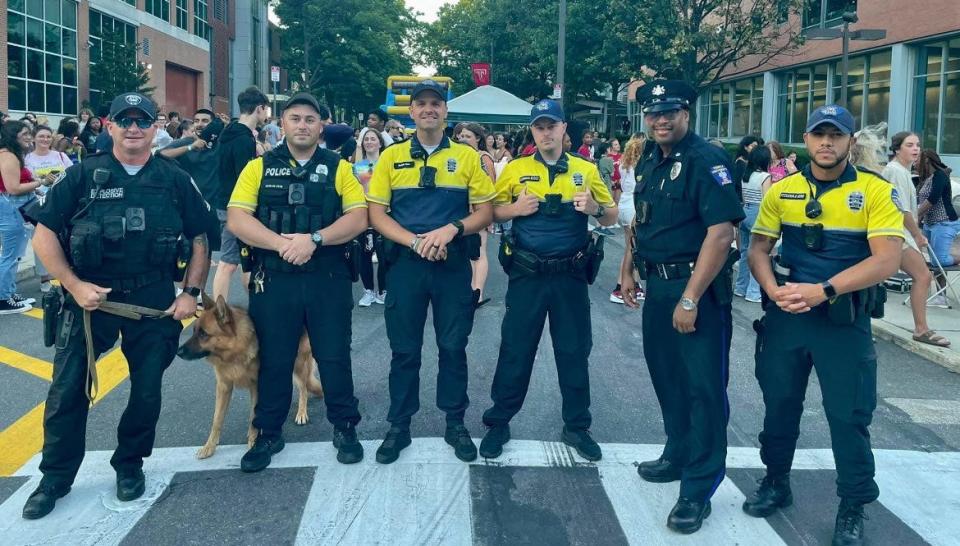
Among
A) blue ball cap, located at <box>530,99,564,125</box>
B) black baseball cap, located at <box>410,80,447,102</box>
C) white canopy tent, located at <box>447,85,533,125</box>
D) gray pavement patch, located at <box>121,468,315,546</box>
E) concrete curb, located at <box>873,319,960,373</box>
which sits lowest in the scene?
gray pavement patch, located at <box>121,468,315,546</box>

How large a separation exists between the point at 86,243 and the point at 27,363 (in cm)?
349

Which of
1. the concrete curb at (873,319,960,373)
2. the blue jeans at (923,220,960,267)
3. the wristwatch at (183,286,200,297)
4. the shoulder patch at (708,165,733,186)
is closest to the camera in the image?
the shoulder patch at (708,165,733,186)

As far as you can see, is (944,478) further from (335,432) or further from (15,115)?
(15,115)

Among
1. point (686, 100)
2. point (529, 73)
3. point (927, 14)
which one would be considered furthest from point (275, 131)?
point (529, 73)

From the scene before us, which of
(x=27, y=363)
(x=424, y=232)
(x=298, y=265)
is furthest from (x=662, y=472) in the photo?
(x=27, y=363)

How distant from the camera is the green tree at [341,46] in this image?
54844 millimetres

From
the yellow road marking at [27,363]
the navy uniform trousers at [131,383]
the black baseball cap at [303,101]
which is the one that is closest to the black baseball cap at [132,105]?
the black baseball cap at [303,101]

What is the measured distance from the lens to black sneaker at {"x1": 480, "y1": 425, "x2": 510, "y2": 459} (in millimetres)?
4801

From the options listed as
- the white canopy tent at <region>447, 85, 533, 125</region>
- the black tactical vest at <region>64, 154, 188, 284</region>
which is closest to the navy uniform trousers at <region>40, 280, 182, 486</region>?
the black tactical vest at <region>64, 154, 188, 284</region>

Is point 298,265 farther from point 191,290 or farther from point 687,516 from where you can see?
point 687,516

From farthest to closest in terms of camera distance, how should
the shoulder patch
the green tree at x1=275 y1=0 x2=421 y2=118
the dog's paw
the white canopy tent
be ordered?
the green tree at x1=275 y1=0 x2=421 y2=118 < the white canopy tent < the dog's paw < the shoulder patch

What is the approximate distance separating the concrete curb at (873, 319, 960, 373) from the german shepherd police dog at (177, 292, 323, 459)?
19.0 ft

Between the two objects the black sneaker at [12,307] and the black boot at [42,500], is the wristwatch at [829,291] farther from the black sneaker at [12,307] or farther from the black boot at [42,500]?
the black sneaker at [12,307]

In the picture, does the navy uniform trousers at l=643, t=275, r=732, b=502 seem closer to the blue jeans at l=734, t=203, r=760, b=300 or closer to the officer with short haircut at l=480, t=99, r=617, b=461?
the officer with short haircut at l=480, t=99, r=617, b=461
